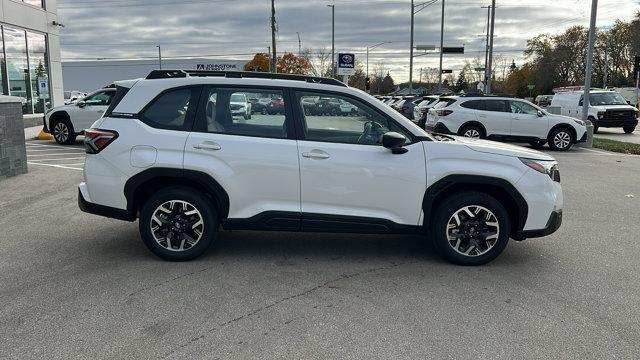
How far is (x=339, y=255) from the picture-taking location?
5.60 meters

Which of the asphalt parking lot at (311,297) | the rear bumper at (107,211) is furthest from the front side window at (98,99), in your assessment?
the rear bumper at (107,211)

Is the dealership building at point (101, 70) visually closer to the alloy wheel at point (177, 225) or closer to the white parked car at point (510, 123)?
the white parked car at point (510, 123)

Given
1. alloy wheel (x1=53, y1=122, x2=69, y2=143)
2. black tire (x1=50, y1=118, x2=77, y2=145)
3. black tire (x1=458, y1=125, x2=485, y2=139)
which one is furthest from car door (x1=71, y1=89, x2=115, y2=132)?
black tire (x1=458, y1=125, x2=485, y2=139)

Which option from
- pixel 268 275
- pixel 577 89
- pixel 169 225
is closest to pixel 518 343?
pixel 268 275

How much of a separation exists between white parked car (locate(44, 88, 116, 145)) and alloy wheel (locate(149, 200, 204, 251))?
38.7 ft

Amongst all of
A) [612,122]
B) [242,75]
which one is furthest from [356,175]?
[612,122]

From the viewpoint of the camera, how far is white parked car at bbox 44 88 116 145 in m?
15.8

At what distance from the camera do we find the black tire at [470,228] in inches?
203

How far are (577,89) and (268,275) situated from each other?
25911mm

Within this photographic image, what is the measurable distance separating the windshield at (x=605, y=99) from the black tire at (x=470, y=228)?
21846 millimetres

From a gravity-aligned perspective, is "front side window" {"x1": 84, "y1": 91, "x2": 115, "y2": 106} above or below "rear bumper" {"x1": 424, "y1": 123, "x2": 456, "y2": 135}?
above

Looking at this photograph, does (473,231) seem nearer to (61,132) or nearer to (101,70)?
(61,132)

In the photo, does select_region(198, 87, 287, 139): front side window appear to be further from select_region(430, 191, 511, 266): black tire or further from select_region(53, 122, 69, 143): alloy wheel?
select_region(53, 122, 69, 143): alloy wheel

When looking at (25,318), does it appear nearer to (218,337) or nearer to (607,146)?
(218,337)
